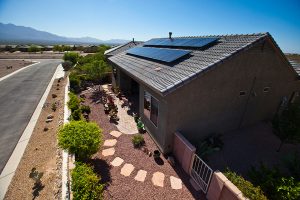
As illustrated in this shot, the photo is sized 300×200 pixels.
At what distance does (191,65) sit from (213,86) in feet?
6.01

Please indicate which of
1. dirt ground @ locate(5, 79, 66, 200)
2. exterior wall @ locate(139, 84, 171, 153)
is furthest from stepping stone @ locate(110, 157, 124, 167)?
dirt ground @ locate(5, 79, 66, 200)

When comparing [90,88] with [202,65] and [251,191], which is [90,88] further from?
[251,191]

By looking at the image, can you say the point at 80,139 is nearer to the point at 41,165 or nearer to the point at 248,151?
the point at 41,165

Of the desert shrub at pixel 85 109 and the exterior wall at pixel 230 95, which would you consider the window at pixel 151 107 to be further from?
the desert shrub at pixel 85 109

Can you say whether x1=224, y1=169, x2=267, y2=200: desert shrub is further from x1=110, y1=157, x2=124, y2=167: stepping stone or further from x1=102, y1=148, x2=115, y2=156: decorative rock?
x1=102, y1=148, x2=115, y2=156: decorative rock

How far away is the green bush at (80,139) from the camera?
→ 8117mm

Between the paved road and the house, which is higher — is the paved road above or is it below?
below

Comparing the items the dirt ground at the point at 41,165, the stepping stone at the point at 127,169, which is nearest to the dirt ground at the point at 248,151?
the stepping stone at the point at 127,169

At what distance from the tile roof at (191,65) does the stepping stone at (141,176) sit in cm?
442

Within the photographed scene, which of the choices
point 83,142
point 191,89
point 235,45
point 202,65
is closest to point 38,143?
point 83,142

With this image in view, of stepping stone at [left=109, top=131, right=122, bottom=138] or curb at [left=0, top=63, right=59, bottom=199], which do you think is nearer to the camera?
curb at [left=0, top=63, right=59, bottom=199]

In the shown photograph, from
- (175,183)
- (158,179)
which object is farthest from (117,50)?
(175,183)

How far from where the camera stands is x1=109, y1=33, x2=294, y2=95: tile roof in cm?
835

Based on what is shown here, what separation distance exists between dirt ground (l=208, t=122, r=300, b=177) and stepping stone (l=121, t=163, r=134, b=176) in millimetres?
4578
